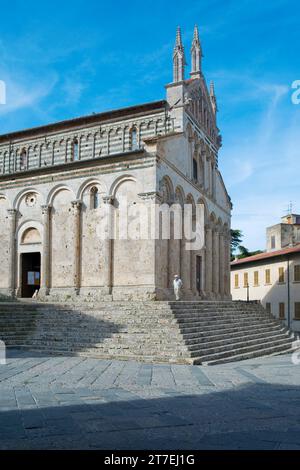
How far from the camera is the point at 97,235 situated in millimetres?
20922

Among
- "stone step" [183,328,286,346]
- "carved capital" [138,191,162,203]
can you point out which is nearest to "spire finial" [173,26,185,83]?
"carved capital" [138,191,162,203]

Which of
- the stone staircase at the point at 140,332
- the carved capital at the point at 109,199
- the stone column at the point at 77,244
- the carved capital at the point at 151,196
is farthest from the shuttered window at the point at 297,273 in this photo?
the stone column at the point at 77,244

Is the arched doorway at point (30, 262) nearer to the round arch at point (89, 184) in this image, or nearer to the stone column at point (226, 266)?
the round arch at point (89, 184)

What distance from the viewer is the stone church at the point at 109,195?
786 inches

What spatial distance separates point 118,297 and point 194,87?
14032mm

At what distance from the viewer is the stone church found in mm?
19969

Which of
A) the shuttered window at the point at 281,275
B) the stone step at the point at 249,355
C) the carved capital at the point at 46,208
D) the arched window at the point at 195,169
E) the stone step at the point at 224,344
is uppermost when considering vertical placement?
the arched window at the point at 195,169

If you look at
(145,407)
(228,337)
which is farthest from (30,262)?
(145,407)

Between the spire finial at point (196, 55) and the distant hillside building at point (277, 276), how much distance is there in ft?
44.5

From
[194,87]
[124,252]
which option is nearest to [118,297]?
[124,252]

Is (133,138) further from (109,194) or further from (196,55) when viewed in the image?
(196,55)

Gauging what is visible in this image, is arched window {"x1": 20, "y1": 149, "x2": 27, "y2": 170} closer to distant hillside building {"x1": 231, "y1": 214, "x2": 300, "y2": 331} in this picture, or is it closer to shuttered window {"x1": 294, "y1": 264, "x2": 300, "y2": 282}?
distant hillside building {"x1": 231, "y1": 214, "x2": 300, "y2": 331}

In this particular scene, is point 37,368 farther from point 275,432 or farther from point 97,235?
point 97,235

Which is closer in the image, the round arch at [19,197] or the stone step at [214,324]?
the stone step at [214,324]
